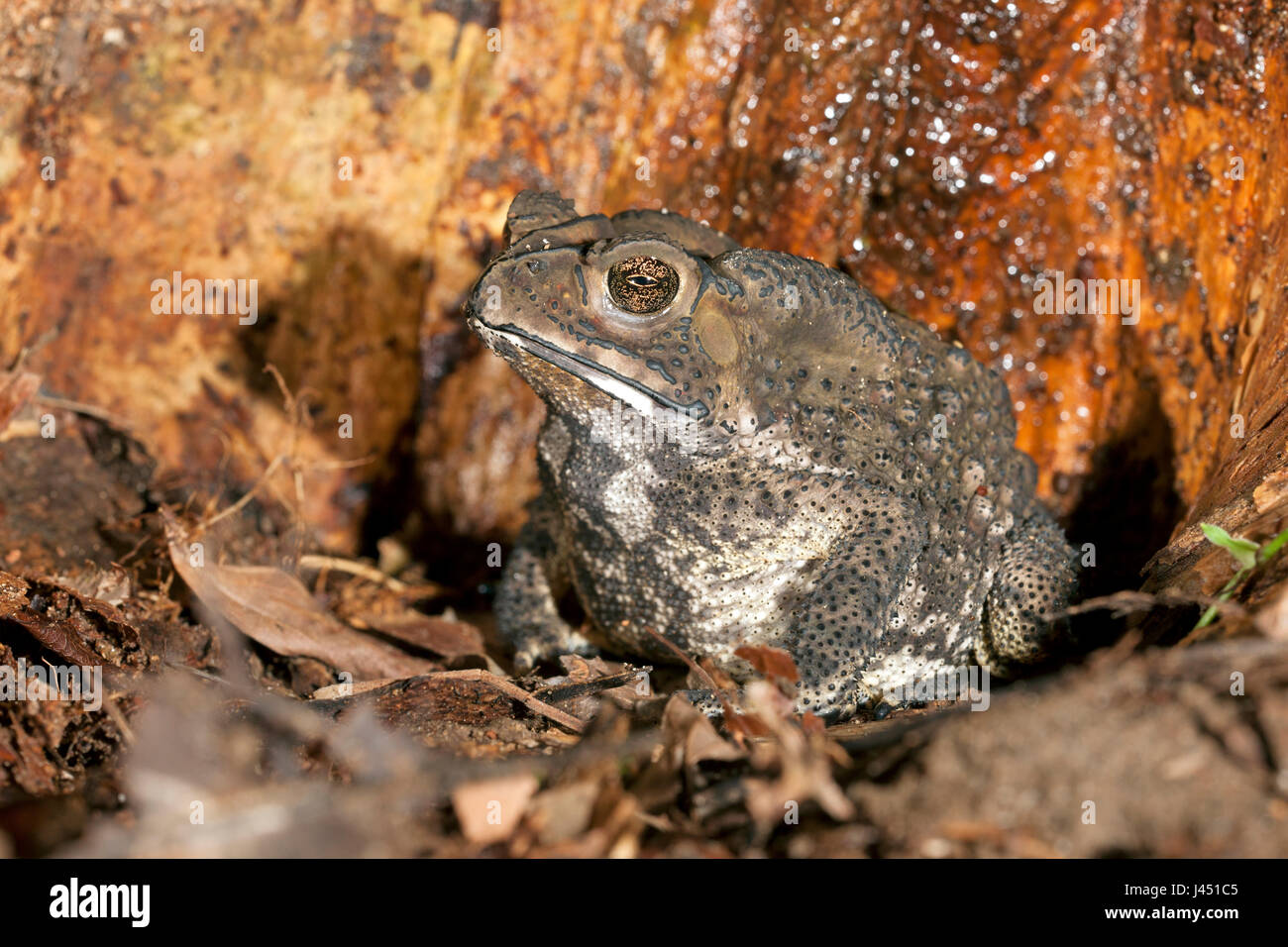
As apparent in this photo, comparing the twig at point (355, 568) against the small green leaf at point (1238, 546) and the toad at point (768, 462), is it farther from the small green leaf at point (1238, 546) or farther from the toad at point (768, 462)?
the small green leaf at point (1238, 546)

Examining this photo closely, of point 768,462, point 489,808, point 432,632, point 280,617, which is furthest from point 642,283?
point 432,632

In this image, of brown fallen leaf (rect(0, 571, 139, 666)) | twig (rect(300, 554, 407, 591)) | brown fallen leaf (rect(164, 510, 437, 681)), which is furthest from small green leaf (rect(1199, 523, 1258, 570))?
twig (rect(300, 554, 407, 591))

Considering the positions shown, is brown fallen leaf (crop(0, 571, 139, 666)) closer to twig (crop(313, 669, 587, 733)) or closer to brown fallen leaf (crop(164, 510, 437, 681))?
brown fallen leaf (crop(164, 510, 437, 681))

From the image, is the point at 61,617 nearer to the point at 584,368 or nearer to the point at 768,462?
the point at 584,368

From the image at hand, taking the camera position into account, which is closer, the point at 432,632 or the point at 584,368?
the point at 584,368

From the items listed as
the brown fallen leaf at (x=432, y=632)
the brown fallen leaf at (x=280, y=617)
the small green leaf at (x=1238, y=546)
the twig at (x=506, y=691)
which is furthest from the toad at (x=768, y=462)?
the small green leaf at (x=1238, y=546)
